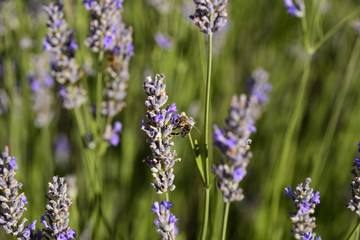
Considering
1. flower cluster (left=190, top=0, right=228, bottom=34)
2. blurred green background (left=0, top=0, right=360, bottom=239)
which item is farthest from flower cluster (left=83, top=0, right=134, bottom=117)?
flower cluster (left=190, top=0, right=228, bottom=34)

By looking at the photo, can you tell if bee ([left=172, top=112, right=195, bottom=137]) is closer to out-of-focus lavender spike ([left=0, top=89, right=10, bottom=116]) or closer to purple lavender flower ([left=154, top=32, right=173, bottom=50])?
purple lavender flower ([left=154, top=32, right=173, bottom=50])

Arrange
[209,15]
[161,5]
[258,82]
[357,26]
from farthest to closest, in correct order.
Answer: [258,82], [161,5], [357,26], [209,15]

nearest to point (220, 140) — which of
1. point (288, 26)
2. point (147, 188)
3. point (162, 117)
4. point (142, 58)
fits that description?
point (162, 117)

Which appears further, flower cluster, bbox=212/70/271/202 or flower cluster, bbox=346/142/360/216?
flower cluster, bbox=346/142/360/216

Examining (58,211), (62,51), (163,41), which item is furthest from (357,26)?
(58,211)

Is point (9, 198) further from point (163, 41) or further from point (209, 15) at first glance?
point (163, 41)

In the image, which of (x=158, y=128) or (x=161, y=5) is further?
(x=161, y=5)

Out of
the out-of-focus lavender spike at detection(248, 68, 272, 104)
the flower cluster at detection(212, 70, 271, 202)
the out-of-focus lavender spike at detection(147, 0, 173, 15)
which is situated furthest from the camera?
the out-of-focus lavender spike at detection(248, 68, 272, 104)
